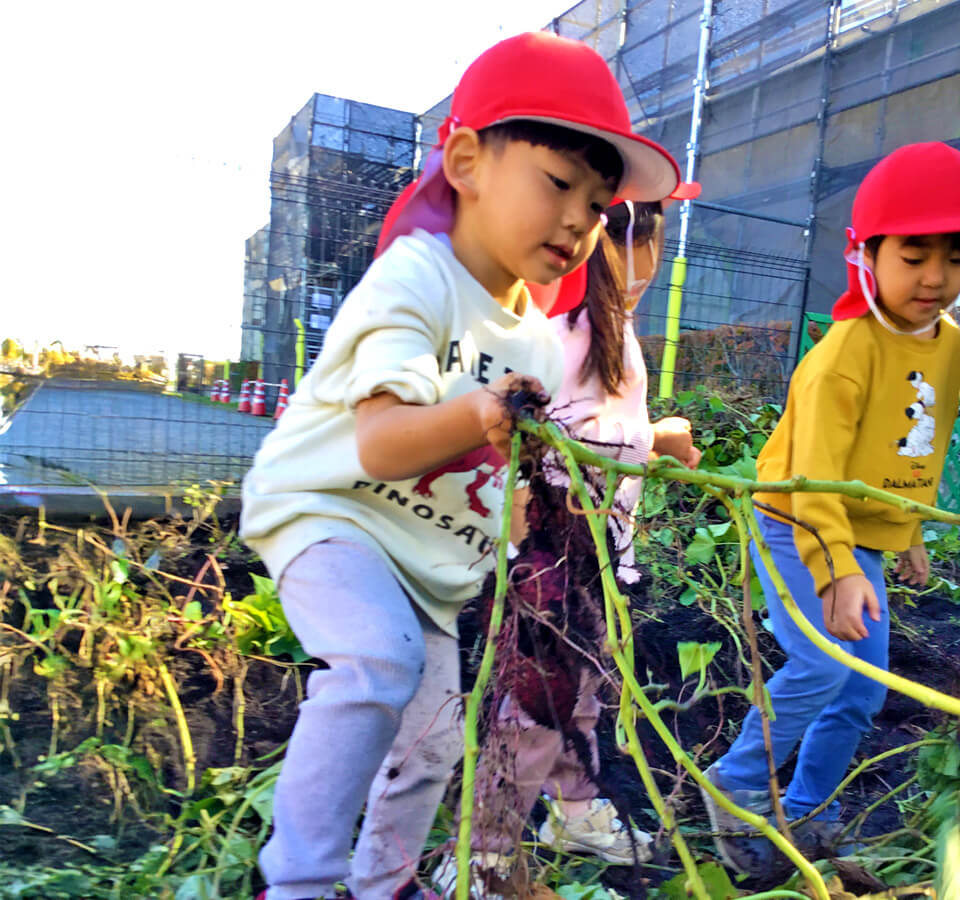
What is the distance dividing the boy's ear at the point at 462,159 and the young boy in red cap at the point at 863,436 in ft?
2.89

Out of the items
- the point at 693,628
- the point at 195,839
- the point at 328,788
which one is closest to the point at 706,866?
the point at 328,788

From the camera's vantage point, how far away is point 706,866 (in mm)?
1066

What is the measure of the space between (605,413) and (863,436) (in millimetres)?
578

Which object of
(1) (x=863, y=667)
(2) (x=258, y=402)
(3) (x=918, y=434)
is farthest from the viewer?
(2) (x=258, y=402)

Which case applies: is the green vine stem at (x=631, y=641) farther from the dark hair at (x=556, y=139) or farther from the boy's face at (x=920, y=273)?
the boy's face at (x=920, y=273)

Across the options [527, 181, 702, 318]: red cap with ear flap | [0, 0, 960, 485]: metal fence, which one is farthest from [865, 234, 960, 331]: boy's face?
[0, 0, 960, 485]: metal fence

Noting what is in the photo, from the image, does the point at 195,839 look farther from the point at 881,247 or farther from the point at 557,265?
the point at 881,247

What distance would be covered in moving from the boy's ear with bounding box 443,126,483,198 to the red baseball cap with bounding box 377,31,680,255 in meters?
0.03

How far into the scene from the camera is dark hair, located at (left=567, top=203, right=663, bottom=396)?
1.92 metres

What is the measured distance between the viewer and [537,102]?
122cm

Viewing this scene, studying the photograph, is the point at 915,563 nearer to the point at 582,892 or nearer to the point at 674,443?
the point at 674,443

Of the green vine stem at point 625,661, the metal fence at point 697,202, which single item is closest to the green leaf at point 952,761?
the green vine stem at point 625,661

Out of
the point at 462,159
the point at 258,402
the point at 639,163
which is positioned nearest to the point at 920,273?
the point at 639,163

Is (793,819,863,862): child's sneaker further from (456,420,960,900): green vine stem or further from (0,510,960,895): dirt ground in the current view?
(456,420,960,900): green vine stem
